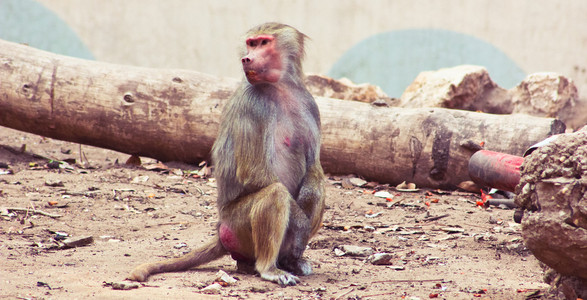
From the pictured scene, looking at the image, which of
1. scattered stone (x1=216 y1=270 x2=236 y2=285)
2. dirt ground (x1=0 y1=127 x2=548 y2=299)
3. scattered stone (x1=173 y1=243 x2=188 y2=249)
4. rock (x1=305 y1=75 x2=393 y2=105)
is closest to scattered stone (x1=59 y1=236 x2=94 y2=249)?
dirt ground (x1=0 y1=127 x2=548 y2=299)

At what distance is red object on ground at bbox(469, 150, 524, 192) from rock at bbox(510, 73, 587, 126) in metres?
Answer: 4.49

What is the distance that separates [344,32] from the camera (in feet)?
32.5

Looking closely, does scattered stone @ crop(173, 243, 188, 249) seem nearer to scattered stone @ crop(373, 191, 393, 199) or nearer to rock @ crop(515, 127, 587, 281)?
scattered stone @ crop(373, 191, 393, 199)

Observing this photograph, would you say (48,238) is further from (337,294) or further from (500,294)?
(500,294)

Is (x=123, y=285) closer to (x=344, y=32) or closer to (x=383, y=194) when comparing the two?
(x=383, y=194)

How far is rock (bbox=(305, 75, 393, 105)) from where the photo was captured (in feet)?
28.1

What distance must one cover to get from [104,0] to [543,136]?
715 cm

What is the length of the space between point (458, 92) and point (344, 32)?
93.2 inches

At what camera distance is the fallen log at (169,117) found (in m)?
6.77

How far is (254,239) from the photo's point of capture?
4141mm

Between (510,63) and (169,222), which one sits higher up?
(510,63)

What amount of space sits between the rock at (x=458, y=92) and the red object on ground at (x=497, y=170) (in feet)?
11.4

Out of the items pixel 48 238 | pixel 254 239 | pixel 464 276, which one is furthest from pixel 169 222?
pixel 464 276

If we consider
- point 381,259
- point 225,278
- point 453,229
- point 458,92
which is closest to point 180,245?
point 225,278
